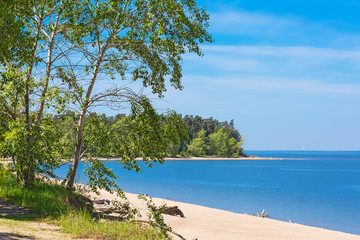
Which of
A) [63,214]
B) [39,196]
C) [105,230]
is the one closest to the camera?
[105,230]

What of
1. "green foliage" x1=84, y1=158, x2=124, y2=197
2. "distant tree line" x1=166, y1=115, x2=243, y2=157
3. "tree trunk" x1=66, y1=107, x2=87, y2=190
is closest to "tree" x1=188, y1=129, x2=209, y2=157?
"distant tree line" x1=166, y1=115, x2=243, y2=157

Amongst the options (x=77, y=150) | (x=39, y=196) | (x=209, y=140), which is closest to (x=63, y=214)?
(x=39, y=196)

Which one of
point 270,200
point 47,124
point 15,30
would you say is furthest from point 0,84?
point 270,200

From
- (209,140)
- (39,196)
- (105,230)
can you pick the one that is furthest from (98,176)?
(209,140)

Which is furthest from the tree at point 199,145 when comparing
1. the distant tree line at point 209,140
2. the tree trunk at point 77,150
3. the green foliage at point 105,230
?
the green foliage at point 105,230

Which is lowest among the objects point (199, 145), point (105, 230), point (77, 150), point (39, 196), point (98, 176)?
point (105, 230)

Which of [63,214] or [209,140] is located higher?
[209,140]

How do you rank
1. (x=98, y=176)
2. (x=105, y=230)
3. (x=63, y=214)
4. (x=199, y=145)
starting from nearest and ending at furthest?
1. (x=105, y=230)
2. (x=63, y=214)
3. (x=98, y=176)
4. (x=199, y=145)

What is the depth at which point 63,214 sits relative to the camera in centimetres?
1075

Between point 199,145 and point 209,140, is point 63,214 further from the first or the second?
point 209,140

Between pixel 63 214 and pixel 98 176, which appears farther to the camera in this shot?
pixel 98 176

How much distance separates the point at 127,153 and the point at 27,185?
389 centimetres

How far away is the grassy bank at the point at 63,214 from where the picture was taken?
921cm

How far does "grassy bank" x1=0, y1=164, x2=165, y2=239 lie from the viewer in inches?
363
